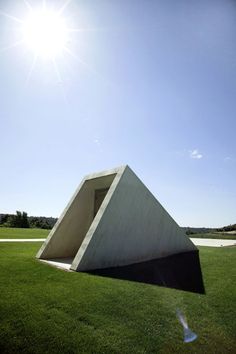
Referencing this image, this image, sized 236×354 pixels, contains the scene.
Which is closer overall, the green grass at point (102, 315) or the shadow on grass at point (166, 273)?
the green grass at point (102, 315)

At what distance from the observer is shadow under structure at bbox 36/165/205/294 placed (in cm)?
869

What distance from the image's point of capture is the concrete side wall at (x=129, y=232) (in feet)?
28.8

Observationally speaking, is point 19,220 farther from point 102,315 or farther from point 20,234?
point 102,315

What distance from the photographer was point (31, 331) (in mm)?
4484

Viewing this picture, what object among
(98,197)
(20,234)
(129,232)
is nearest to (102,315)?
(129,232)

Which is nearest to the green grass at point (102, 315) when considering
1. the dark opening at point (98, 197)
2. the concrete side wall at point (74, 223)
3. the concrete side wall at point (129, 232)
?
the concrete side wall at point (129, 232)

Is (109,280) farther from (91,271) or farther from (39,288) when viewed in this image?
(39,288)

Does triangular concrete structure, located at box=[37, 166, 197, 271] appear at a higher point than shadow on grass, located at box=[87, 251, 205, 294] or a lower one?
higher

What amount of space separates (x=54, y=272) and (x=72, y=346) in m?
4.01

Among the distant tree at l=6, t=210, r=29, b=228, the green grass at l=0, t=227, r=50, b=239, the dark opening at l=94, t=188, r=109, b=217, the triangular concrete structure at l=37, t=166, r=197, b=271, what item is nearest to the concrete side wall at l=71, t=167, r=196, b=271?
the triangular concrete structure at l=37, t=166, r=197, b=271

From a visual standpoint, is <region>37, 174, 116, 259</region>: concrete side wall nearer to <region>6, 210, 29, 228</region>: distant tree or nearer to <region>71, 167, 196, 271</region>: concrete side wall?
<region>71, 167, 196, 271</region>: concrete side wall

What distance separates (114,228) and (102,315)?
4363mm

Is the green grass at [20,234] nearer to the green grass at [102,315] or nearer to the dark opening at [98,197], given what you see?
the dark opening at [98,197]

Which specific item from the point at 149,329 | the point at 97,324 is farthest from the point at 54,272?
the point at 149,329
